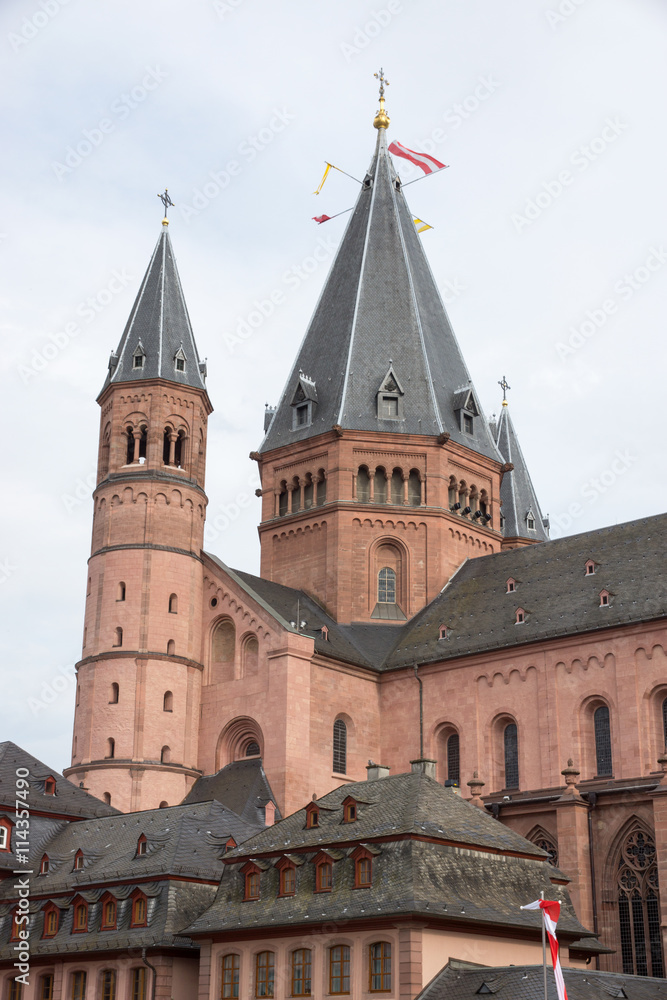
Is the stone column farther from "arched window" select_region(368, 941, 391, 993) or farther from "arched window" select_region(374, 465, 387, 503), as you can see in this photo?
"arched window" select_region(374, 465, 387, 503)

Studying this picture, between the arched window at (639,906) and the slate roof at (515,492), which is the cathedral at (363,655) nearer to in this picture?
the arched window at (639,906)

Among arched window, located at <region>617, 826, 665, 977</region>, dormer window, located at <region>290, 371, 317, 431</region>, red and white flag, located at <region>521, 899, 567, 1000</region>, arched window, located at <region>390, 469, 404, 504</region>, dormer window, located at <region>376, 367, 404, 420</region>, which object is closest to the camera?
red and white flag, located at <region>521, 899, 567, 1000</region>

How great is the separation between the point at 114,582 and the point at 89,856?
16.8 m

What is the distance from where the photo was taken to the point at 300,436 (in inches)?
2995

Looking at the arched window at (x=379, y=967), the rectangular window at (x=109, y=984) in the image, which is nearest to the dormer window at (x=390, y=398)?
the rectangular window at (x=109, y=984)

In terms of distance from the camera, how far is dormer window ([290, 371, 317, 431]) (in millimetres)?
76688

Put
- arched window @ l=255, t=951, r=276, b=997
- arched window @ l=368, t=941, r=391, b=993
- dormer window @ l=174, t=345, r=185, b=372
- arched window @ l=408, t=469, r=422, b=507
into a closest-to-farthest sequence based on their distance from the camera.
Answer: arched window @ l=368, t=941, r=391, b=993
arched window @ l=255, t=951, r=276, b=997
dormer window @ l=174, t=345, r=185, b=372
arched window @ l=408, t=469, r=422, b=507

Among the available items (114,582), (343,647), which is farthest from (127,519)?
(343,647)

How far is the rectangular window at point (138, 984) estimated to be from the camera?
45.8 metres

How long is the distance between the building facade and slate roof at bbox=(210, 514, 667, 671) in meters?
0.15

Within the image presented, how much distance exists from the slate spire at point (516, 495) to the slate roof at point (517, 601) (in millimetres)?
17841

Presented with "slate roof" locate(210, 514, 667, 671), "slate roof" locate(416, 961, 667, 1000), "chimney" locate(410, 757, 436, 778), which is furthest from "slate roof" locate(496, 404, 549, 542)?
"slate roof" locate(416, 961, 667, 1000)

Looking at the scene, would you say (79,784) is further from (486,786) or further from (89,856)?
(486,786)

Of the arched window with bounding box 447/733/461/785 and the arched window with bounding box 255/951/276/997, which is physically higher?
the arched window with bounding box 447/733/461/785
